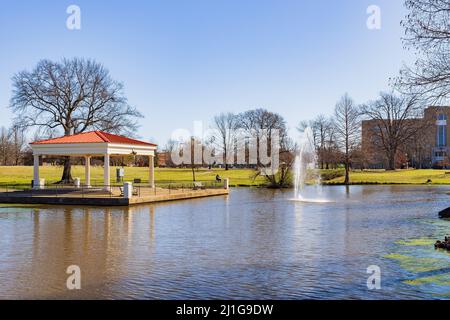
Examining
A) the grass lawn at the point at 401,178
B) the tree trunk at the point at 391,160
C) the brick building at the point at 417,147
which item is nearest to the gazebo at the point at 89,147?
the grass lawn at the point at 401,178

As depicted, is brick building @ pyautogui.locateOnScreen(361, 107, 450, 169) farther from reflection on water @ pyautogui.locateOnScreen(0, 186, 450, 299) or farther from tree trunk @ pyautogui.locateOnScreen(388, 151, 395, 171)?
reflection on water @ pyautogui.locateOnScreen(0, 186, 450, 299)

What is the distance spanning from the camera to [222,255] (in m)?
14.0

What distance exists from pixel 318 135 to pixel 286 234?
73051 millimetres

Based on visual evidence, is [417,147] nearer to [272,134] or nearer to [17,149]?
[272,134]

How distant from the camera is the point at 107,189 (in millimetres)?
35344

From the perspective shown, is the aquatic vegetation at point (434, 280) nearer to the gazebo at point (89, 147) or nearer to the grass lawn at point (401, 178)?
the gazebo at point (89, 147)

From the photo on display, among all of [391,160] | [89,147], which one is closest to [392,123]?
[391,160]

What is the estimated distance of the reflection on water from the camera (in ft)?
33.6

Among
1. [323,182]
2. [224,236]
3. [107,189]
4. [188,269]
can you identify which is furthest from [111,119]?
[188,269]

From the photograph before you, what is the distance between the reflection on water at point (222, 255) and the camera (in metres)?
10.2

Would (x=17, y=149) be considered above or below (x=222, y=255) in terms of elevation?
above
